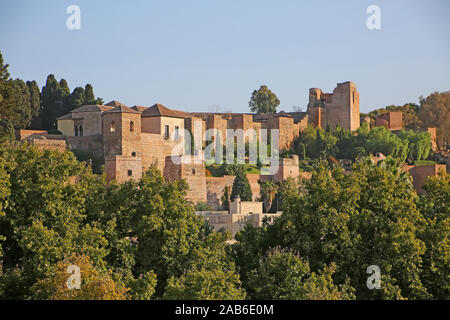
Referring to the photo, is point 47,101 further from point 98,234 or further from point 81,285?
point 81,285

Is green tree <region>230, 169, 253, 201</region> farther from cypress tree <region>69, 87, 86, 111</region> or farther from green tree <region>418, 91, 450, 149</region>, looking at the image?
green tree <region>418, 91, 450, 149</region>

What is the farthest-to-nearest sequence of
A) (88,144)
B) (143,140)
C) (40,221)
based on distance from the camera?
(88,144), (143,140), (40,221)

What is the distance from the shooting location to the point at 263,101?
7588 cm

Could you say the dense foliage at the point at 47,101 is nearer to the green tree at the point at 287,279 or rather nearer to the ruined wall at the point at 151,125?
the ruined wall at the point at 151,125

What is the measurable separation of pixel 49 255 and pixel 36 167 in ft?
13.9

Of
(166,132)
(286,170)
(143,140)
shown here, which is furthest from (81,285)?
(286,170)

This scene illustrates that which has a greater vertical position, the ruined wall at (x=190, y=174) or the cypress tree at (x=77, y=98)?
the cypress tree at (x=77, y=98)

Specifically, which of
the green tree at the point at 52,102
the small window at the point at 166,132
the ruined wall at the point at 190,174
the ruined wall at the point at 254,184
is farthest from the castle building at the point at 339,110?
the ruined wall at the point at 190,174

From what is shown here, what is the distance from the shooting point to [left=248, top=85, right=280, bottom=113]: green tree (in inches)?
2969

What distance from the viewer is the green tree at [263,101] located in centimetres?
7541

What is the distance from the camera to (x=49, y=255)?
874 inches

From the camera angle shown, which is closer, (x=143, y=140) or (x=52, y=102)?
(x=143, y=140)

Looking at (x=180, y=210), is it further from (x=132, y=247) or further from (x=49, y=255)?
(x=49, y=255)
